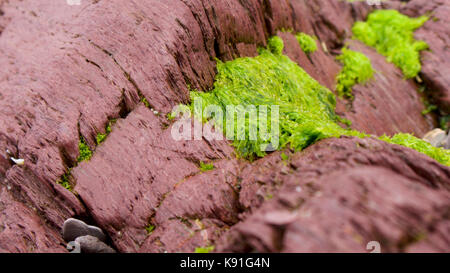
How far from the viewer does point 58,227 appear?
11.6ft

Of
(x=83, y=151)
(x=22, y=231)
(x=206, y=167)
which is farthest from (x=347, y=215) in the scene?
(x=22, y=231)

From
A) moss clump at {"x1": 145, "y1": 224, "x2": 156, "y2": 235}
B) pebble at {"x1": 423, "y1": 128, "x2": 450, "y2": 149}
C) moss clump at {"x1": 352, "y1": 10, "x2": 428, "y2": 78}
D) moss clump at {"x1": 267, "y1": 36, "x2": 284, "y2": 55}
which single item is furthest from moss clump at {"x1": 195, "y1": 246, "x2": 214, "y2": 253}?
moss clump at {"x1": 352, "y1": 10, "x2": 428, "y2": 78}

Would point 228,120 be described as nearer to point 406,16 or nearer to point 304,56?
point 304,56

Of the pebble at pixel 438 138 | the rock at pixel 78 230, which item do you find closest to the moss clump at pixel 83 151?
the rock at pixel 78 230

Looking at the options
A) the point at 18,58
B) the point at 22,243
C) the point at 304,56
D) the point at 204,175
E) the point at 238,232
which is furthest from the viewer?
the point at 304,56

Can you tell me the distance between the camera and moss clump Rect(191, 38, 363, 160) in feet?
12.3

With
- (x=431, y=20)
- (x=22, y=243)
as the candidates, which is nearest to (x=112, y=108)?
(x=22, y=243)

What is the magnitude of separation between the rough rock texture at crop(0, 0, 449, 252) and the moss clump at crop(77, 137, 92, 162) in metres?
0.07

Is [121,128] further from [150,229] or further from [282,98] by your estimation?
[282,98]

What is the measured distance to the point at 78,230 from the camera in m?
3.39

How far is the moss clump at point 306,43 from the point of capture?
6.63 meters

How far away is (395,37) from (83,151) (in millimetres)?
7971

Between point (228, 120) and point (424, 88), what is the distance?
5.85m

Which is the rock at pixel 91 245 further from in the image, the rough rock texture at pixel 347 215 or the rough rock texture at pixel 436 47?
the rough rock texture at pixel 436 47
